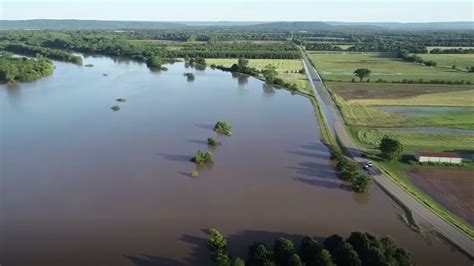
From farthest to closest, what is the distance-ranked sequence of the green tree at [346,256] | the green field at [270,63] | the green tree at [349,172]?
the green field at [270,63], the green tree at [349,172], the green tree at [346,256]

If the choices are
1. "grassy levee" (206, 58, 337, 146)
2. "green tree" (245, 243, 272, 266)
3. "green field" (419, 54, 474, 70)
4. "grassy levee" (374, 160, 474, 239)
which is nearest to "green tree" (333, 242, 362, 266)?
"green tree" (245, 243, 272, 266)

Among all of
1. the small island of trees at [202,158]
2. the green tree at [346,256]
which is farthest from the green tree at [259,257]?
the small island of trees at [202,158]

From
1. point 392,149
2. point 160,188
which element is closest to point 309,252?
point 160,188

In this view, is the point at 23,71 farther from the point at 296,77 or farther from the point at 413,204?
the point at 413,204

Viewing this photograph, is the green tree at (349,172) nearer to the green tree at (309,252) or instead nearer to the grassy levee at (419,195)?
the grassy levee at (419,195)

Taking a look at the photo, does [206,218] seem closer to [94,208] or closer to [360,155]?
[94,208]
